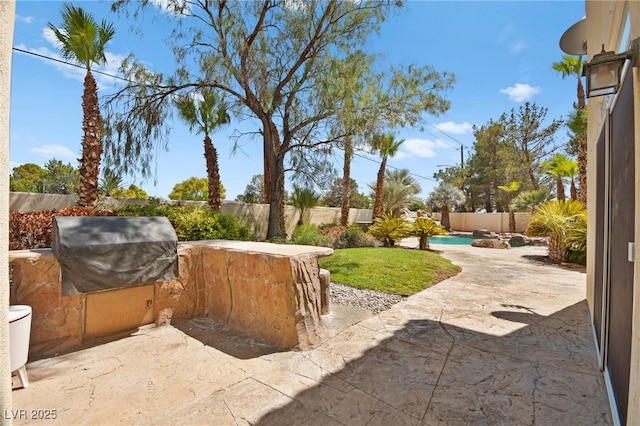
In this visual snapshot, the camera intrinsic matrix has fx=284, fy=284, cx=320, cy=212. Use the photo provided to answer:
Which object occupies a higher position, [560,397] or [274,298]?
[274,298]

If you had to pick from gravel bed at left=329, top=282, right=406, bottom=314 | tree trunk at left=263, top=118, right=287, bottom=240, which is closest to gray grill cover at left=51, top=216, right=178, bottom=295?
gravel bed at left=329, top=282, right=406, bottom=314

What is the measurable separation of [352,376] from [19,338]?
272cm

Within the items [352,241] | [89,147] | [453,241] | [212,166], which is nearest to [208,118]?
[212,166]

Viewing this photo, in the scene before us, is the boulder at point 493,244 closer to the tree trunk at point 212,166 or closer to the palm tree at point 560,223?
the palm tree at point 560,223

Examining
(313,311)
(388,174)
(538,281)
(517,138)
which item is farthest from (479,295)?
(517,138)

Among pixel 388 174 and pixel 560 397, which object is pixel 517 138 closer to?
pixel 388 174

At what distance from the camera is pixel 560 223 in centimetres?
805

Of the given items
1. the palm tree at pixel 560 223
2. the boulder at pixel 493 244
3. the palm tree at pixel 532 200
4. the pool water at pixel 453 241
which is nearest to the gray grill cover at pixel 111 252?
the palm tree at pixel 560 223

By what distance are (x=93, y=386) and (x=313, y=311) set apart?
2040mm

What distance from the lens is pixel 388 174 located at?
19.6 metres

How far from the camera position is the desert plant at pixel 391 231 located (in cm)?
1058

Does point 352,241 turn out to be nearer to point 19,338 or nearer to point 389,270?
point 389,270

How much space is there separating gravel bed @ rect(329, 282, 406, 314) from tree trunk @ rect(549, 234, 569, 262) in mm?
6255

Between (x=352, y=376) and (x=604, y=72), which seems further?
(x=352, y=376)
